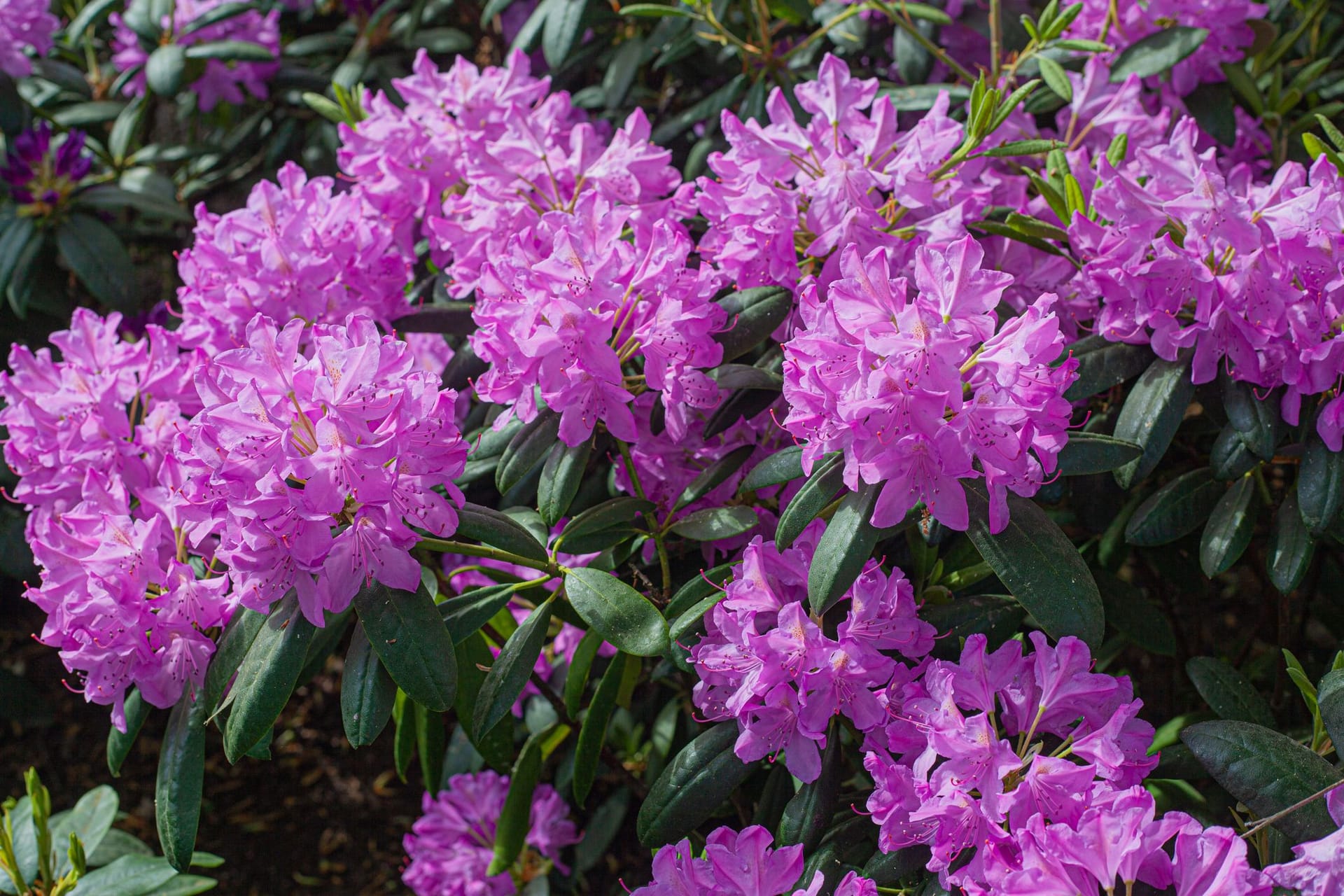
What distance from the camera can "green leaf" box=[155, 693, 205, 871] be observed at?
1.19 metres

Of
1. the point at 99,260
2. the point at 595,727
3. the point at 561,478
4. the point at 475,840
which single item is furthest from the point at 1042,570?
the point at 99,260

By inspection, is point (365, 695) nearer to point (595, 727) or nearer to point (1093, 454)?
point (595, 727)

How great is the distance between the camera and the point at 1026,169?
134cm

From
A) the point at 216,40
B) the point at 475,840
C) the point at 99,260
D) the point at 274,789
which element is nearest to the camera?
the point at 475,840

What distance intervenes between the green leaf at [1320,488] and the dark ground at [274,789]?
5.86 ft

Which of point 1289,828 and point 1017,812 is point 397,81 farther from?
point 1289,828

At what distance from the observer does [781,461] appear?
1.12 meters

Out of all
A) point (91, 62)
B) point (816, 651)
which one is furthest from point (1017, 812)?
point (91, 62)

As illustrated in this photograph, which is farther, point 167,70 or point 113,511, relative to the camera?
point 167,70

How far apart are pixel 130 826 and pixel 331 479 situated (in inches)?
70.7

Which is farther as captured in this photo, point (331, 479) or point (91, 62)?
point (91, 62)

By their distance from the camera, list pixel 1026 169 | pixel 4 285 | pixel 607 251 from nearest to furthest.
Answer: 1. pixel 607 251
2. pixel 1026 169
3. pixel 4 285

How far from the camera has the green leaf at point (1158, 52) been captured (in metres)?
1.57

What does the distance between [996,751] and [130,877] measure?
1.13m
